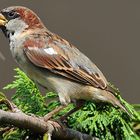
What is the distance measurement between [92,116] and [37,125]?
0.30 metres

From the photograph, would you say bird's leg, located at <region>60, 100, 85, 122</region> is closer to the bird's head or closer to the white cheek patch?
the white cheek patch

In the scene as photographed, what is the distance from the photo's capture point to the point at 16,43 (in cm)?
214

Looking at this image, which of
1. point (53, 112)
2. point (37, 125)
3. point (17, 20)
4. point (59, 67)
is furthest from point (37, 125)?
point (17, 20)

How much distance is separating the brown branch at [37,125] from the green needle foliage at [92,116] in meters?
0.05

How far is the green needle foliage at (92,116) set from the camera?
5.75ft

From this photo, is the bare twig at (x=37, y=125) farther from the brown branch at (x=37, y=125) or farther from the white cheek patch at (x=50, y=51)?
the white cheek patch at (x=50, y=51)

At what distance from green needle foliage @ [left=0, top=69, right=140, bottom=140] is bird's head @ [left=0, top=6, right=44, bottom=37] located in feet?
1.16

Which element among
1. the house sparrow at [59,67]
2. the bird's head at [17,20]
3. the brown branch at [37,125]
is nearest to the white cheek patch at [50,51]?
the house sparrow at [59,67]

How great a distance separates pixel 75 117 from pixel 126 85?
1.72 metres

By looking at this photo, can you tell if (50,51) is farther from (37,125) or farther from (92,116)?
(37,125)

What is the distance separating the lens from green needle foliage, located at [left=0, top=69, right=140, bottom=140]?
1.75m

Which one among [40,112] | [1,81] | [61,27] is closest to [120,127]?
[40,112]

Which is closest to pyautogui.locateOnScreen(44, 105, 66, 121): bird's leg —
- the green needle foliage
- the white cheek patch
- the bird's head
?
the green needle foliage

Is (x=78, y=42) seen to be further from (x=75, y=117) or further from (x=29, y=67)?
(x=75, y=117)
